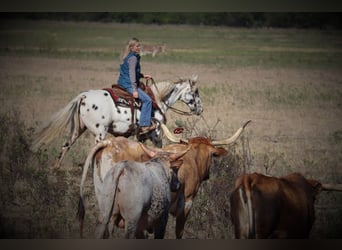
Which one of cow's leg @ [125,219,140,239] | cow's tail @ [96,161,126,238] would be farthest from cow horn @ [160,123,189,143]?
cow's leg @ [125,219,140,239]

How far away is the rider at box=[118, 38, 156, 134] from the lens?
8.82 metres

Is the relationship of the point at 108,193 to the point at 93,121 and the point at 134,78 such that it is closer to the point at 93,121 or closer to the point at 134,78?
the point at 93,121

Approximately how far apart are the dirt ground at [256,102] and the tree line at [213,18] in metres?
0.43

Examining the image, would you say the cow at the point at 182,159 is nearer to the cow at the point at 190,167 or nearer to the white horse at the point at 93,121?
the cow at the point at 190,167

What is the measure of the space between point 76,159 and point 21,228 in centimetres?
86

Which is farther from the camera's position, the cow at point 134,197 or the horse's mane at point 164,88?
the horse's mane at point 164,88

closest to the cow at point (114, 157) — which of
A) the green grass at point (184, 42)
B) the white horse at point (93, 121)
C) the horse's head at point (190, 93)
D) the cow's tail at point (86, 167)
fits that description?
the cow's tail at point (86, 167)

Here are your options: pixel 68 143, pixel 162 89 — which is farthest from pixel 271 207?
pixel 68 143

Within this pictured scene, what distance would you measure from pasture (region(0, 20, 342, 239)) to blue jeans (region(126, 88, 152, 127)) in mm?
269

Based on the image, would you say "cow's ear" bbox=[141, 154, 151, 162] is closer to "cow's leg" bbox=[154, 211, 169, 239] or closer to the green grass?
"cow's leg" bbox=[154, 211, 169, 239]

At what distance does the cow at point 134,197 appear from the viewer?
7703mm

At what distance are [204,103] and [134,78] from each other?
2.62 feet

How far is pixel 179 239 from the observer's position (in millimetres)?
8688

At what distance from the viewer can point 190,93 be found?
916 cm
